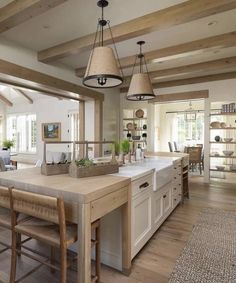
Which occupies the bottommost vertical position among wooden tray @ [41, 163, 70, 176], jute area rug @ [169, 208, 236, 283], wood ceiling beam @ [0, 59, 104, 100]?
jute area rug @ [169, 208, 236, 283]

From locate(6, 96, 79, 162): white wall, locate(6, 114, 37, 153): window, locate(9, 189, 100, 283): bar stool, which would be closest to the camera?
locate(9, 189, 100, 283): bar stool

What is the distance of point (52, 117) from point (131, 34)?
6.46 m

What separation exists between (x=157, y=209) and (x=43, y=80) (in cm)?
332

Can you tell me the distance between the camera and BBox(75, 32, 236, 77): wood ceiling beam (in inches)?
130

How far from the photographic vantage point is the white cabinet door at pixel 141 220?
201cm

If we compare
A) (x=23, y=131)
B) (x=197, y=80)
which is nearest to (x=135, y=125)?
(x=197, y=80)

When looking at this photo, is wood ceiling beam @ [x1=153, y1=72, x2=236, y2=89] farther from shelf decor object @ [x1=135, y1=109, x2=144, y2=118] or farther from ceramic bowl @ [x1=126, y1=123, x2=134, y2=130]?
ceramic bowl @ [x1=126, y1=123, x2=134, y2=130]

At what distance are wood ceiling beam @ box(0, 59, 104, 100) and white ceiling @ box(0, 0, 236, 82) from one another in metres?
0.46

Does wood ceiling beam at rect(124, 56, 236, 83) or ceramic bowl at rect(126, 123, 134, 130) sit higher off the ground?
wood ceiling beam at rect(124, 56, 236, 83)

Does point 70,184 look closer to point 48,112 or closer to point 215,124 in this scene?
point 215,124

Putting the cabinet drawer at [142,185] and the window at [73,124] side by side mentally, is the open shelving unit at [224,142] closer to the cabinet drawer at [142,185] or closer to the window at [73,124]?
the cabinet drawer at [142,185]

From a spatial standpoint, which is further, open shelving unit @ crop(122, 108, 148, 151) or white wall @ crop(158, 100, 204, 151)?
white wall @ crop(158, 100, 204, 151)

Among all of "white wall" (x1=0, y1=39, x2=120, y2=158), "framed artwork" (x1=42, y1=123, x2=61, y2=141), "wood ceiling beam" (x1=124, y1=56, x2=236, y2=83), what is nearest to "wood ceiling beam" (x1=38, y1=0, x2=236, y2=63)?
"white wall" (x1=0, y1=39, x2=120, y2=158)

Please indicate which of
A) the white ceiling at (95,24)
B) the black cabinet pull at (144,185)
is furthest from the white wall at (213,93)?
the black cabinet pull at (144,185)
